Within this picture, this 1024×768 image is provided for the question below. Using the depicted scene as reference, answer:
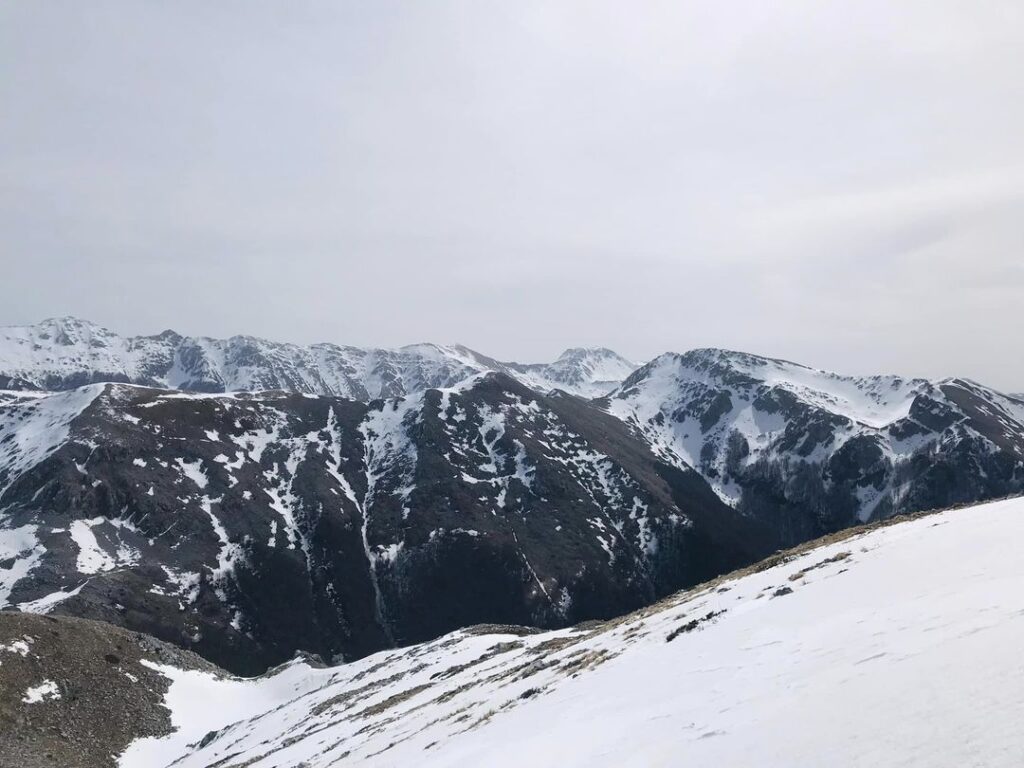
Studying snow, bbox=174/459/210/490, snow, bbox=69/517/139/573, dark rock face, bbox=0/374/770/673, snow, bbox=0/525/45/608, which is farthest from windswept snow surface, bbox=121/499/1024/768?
snow, bbox=174/459/210/490

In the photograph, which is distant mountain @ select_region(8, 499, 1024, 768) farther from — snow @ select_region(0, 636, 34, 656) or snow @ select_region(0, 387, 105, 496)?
snow @ select_region(0, 387, 105, 496)

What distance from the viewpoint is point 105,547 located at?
395 feet

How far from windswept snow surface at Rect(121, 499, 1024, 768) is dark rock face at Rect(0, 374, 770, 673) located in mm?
104751

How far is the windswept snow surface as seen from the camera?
8.77m

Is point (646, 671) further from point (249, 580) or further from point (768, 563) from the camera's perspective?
point (249, 580)

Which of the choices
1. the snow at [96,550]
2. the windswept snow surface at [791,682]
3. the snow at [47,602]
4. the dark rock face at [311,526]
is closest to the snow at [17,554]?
the dark rock face at [311,526]

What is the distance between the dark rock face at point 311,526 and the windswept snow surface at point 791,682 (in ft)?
344

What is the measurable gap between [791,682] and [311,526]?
15073 centimetres

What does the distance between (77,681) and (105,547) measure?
78.0 meters

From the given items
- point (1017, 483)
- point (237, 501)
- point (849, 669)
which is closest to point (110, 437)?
point (237, 501)

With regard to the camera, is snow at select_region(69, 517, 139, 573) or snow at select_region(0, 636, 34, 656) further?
snow at select_region(69, 517, 139, 573)

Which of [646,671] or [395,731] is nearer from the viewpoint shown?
[646,671]

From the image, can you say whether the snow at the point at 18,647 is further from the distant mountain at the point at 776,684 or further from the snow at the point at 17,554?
the snow at the point at 17,554

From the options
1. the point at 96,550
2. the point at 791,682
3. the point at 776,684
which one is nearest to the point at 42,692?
the point at 776,684
